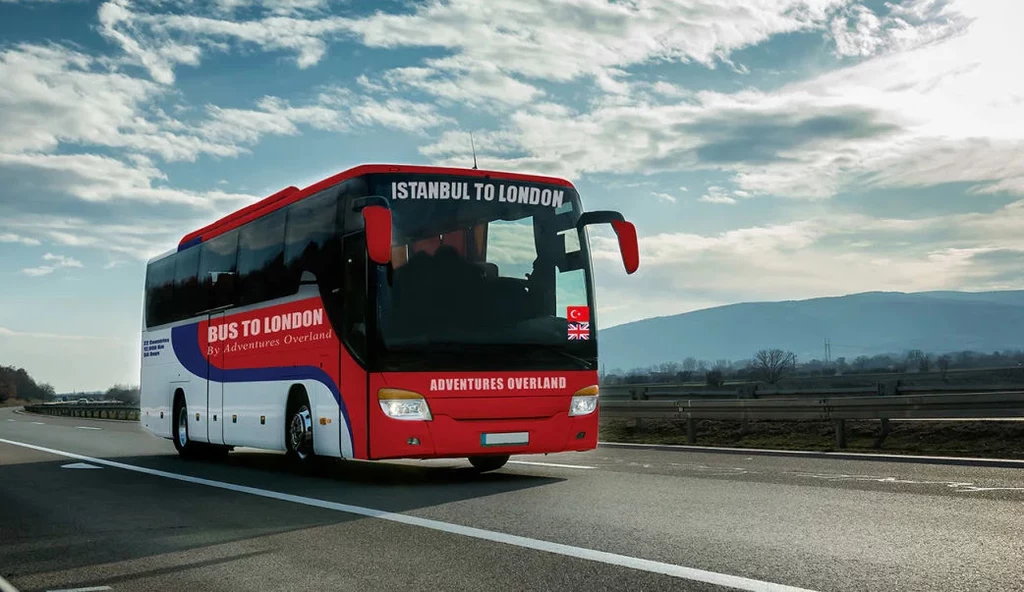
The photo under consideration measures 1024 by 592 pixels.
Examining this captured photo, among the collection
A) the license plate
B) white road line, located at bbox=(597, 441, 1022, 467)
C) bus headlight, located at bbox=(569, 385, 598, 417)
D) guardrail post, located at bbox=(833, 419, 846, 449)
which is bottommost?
white road line, located at bbox=(597, 441, 1022, 467)

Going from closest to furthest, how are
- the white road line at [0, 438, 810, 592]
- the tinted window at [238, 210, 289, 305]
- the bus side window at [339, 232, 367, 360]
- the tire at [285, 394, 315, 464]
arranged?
the white road line at [0, 438, 810, 592] < the bus side window at [339, 232, 367, 360] < the tire at [285, 394, 315, 464] < the tinted window at [238, 210, 289, 305]

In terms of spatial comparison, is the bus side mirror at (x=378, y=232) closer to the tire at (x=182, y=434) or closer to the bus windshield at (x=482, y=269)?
the bus windshield at (x=482, y=269)

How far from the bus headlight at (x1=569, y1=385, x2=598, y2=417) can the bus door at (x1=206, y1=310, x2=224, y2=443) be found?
6760 millimetres

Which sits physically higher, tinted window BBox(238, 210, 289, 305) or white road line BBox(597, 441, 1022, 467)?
tinted window BBox(238, 210, 289, 305)

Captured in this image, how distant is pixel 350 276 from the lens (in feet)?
42.7

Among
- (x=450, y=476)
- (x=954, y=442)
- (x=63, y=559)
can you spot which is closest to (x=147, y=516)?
(x=63, y=559)

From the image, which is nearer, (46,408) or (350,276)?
(350,276)

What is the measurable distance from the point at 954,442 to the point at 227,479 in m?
11.5

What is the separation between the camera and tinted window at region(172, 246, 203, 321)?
1912 cm

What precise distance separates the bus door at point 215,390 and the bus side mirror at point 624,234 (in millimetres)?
7114

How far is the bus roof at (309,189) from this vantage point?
43.0 feet

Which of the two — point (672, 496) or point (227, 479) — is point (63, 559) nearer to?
point (672, 496)

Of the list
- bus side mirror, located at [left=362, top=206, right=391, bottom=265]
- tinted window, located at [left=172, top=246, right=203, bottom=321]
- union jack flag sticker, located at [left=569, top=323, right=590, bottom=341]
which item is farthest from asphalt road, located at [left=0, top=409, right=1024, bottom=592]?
tinted window, located at [left=172, top=246, right=203, bottom=321]

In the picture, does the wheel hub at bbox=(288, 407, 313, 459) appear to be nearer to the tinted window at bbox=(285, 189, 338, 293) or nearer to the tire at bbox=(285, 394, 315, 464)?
the tire at bbox=(285, 394, 315, 464)
